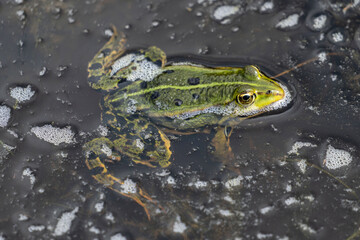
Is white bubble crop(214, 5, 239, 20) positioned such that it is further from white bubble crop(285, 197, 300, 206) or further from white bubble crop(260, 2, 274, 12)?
white bubble crop(285, 197, 300, 206)

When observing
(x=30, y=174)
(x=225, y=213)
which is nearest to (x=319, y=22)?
(x=225, y=213)

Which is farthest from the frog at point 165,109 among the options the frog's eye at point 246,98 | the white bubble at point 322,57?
the white bubble at point 322,57

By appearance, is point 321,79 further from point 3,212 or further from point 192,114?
point 3,212

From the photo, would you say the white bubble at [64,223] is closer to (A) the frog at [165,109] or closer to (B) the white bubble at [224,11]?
(A) the frog at [165,109]

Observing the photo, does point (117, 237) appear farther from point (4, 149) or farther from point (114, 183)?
point (4, 149)

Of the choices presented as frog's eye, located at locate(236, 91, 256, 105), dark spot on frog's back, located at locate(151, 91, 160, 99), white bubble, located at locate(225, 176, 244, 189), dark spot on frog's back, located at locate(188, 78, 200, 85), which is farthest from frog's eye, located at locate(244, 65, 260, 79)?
white bubble, located at locate(225, 176, 244, 189)

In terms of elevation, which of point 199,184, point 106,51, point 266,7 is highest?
point 266,7

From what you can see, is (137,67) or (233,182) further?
(137,67)
